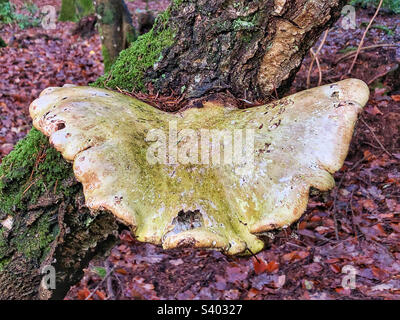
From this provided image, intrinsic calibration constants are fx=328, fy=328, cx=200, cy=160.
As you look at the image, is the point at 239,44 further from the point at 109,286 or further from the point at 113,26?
the point at 113,26

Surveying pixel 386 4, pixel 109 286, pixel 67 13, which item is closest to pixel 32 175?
pixel 109 286

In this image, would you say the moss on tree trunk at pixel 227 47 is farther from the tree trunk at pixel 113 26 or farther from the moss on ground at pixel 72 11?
the moss on ground at pixel 72 11

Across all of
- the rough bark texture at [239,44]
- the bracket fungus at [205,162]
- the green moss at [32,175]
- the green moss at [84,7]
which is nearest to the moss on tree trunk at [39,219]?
the green moss at [32,175]

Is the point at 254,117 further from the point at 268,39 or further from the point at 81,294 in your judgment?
the point at 81,294

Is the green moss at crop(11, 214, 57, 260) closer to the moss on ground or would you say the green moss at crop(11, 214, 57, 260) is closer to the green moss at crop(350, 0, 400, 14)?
the green moss at crop(350, 0, 400, 14)

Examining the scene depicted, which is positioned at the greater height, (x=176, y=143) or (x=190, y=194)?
(x=176, y=143)
